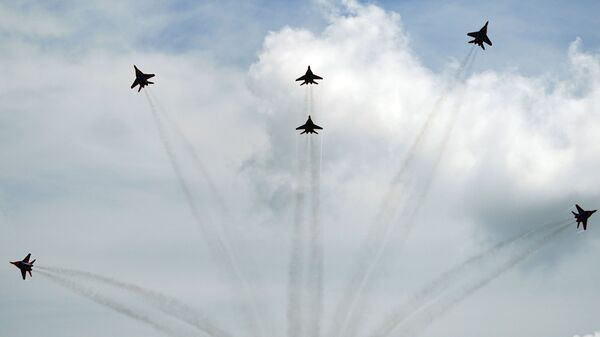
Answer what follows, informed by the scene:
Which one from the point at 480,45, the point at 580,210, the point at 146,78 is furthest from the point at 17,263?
the point at 580,210

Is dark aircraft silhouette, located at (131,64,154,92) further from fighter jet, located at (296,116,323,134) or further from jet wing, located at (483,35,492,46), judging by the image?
jet wing, located at (483,35,492,46)

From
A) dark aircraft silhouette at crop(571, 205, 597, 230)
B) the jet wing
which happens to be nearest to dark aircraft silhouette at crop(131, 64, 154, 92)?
the jet wing

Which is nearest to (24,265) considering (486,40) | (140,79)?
(140,79)

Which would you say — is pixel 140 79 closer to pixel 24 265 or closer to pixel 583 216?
pixel 24 265

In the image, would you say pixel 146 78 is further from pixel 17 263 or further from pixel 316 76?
pixel 17 263

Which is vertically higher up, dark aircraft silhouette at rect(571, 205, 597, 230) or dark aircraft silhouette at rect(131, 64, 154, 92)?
dark aircraft silhouette at rect(131, 64, 154, 92)

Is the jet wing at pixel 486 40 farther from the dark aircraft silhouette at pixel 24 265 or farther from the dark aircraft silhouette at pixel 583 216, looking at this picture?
the dark aircraft silhouette at pixel 24 265

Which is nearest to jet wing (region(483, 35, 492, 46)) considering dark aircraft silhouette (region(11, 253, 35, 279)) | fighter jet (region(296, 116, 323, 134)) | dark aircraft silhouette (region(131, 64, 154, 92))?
fighter jet (region(296, 116, 323, 134))

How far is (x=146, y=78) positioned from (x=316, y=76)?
3795 cm

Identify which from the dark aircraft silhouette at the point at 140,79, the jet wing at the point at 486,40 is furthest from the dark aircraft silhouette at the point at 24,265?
the jet wing at the point at 486,40

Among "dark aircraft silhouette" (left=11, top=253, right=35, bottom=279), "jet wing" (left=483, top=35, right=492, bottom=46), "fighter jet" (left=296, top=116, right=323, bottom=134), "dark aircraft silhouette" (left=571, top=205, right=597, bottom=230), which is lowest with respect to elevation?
"dark aircraft silhouette" (left=11, top=253, right=35, bottom=279)

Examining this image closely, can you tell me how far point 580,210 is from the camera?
484 feet

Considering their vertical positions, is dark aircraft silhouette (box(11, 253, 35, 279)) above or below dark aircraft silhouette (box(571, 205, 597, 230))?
below

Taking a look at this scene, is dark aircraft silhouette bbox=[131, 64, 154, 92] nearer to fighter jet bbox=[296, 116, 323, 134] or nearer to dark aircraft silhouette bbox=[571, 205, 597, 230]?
fighter jet bbox=[296, 116, 323, 134]
